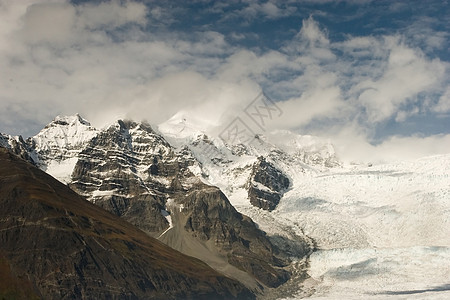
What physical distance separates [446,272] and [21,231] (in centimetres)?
14365

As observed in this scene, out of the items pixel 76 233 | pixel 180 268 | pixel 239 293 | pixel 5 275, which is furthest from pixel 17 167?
pixel 5 275

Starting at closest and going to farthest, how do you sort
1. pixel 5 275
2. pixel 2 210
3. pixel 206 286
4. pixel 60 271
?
pixel 5 275 → pixel 60 271 → pixel 2 210 → pixel 206 286

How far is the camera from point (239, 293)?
198625 millimetres

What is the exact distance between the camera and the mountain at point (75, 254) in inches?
6398

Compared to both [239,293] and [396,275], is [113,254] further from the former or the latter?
[396,275]

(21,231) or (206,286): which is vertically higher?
(21,231)

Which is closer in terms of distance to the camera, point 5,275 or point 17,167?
point 5,275

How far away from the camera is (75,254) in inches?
6673

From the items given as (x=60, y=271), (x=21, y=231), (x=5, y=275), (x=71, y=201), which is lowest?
(x=5, y=275)

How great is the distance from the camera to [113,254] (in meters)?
180

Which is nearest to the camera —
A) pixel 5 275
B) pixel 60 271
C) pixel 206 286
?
pixel 5 275

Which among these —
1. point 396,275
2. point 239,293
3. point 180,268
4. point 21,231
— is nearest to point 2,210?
point 21,231

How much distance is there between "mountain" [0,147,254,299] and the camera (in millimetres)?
162500

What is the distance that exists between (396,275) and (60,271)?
11560 cm
